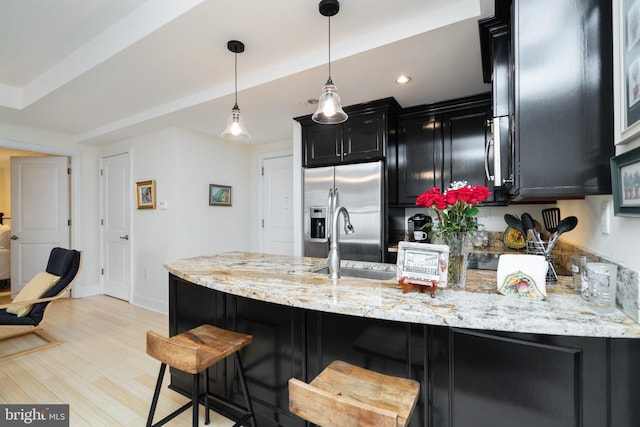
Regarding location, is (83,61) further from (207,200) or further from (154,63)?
(207,200)

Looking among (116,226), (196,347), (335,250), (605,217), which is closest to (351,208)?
(335,250)

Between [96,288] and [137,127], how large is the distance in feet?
8.75

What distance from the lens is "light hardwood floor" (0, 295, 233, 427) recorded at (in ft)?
6.31

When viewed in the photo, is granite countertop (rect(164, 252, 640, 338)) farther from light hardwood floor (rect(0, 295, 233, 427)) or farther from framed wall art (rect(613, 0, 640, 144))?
light hardwood floor (rect(0, 295, 233, 427))

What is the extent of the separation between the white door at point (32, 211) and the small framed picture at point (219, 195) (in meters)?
2.34

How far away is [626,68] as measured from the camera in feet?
3.29

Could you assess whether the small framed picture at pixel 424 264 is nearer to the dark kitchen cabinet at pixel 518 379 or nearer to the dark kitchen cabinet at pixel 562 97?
the dark kitchen cabinet at pixel 518 379

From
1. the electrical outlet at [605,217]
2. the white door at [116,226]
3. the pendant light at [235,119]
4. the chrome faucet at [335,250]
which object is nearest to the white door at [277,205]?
the white door at [116,226]

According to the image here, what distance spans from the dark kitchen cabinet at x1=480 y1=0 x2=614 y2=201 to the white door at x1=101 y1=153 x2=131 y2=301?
467cm

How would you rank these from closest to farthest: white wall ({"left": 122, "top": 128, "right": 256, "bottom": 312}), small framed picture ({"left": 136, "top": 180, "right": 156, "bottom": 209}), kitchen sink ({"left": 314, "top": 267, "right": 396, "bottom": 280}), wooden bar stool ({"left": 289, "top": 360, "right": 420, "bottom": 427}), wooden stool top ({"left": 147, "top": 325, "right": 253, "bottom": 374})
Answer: wooden bar stool ({"left": 289, "top": 360, "right": 420, "bottom": 427})
wooden stool top ({"left": 147, "top": 325, "right": 253, "bottom": 374})
kitchen sink ({"left": 314, "top": 267, "right": 396, "bottom": 280})
white wall ({"left": 122, "top": 128, "right": 256, "bottom": 312})
small framed picture ({"left": 136, "top": 180, "right": 156, "bottom": 209})

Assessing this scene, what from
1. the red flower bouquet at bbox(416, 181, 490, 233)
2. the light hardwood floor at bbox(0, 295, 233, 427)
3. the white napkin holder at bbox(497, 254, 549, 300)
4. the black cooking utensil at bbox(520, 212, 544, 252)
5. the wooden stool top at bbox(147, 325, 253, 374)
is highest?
the red flower bouquet at bbox(416, 181, 490, 233)

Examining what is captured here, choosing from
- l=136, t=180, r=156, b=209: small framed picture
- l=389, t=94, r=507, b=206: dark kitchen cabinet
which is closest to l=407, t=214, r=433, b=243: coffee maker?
l=389, t=94, r=507, b=206: dark kitchen cabinet

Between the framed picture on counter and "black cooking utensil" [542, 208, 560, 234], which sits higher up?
the framed picture on counter

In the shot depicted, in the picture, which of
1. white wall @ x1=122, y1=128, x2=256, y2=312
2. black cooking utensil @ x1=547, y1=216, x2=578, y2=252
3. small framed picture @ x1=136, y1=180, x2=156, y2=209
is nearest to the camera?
black cooking utensil @ x1=547, y1=216, x2=578, y2=252
